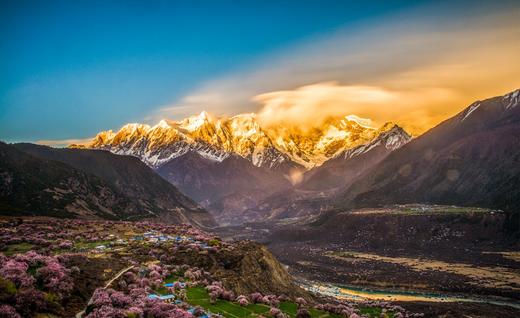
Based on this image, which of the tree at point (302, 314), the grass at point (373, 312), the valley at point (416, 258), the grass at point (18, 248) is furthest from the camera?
the valley at point (416, 258)

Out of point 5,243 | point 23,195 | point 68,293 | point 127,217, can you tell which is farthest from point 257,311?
point 127,217

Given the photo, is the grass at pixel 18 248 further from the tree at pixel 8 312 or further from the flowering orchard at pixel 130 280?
the tree at pixel 8 312

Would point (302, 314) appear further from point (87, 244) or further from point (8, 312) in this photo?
point (87, 244)

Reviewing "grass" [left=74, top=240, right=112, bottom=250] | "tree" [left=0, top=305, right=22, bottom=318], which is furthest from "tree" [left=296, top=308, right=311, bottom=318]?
"grass" [left=74, top=240, right=112, bottom=250]

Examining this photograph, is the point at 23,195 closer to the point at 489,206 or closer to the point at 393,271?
the point at 393,271

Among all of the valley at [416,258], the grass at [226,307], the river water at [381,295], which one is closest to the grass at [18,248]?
the grass at [226,307]

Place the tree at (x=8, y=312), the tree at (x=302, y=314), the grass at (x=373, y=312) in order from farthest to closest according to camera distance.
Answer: the grass at (x=373, y=312), the tree at (x=302, y=314), the tree at (x=8, y=312)

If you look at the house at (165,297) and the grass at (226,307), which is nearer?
the house at (165,297)

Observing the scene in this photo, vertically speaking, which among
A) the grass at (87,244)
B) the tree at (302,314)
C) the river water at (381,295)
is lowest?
the river water at (381,295)

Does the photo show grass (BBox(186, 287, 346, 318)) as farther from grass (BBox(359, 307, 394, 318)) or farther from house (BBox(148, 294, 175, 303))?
grass (BBox(359, 307, 394, 318))
